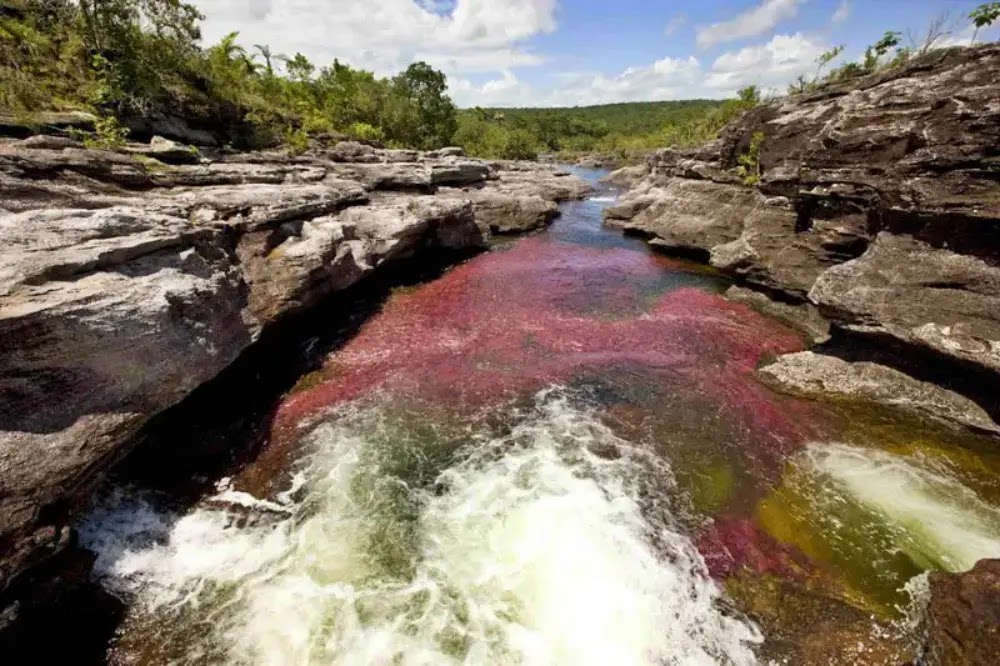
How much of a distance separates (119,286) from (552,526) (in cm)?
1007

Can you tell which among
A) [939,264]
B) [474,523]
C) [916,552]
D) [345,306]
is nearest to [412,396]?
[474,523]

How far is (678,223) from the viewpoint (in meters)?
28.6

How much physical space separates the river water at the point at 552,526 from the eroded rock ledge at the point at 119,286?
2269 millimetres

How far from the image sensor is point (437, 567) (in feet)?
27.7

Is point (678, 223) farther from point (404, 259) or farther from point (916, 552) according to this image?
point (916, 552)

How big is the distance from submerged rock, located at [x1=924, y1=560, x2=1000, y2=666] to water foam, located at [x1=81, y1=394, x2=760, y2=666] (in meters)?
2.34

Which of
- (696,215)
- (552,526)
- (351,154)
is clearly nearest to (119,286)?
(552,526)

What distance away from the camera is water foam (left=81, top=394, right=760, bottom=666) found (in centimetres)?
716

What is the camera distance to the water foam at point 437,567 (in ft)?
23.5

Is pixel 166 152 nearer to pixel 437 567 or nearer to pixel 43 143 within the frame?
pixel 43 143

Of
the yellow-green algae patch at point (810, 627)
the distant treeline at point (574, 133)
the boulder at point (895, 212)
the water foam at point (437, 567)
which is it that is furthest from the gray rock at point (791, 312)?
the distant treeline at point (574, 133)

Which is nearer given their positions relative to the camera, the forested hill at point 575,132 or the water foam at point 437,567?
the water foam at point 437,567

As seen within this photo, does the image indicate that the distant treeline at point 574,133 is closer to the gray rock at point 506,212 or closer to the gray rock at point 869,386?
the gray rock at point 506,212

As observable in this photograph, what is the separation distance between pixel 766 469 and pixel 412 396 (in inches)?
372
